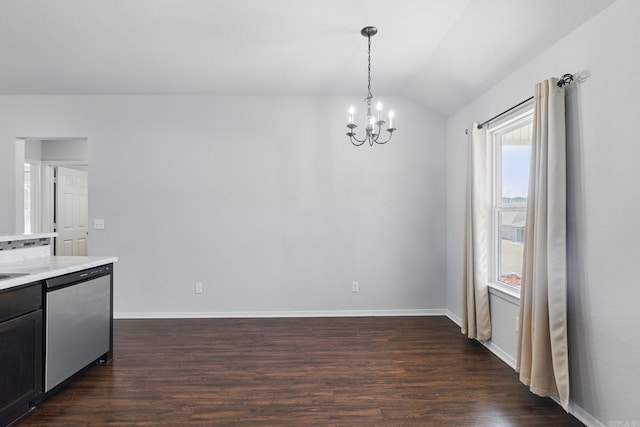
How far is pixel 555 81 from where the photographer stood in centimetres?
231

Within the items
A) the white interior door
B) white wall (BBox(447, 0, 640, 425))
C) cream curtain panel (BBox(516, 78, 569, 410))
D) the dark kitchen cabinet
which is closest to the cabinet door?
the dark kitchen cabinet

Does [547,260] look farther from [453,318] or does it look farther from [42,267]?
[42,267]

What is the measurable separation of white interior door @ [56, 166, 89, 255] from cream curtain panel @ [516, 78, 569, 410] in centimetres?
618

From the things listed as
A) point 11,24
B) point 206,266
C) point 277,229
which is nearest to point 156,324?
point 206,266

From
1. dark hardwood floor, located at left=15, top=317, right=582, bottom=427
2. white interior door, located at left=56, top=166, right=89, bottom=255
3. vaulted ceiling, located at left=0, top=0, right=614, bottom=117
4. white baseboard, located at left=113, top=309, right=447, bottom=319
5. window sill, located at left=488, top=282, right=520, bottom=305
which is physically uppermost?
vaulted ceiling, located at left=0, top=0, right=614, bottom=117

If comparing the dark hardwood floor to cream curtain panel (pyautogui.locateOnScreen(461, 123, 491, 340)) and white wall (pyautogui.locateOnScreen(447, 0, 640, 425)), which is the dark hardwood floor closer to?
cream curtain panel (pyautogui.locateOnScreen(461, 123, 491, 340))

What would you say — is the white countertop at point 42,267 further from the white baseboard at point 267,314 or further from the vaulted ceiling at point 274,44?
the vaulted ceiling at point 274,44

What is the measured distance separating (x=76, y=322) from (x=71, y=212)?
4320mm

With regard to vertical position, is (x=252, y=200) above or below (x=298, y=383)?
above

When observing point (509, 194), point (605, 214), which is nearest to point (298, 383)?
point (605, 214)

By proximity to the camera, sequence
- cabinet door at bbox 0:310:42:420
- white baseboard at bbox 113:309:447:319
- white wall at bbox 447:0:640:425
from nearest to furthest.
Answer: white wall at bbox 447:0:640:425
cabinet door at bbox 0:310:42:420
white baseboard at bbox 113:309:447:319

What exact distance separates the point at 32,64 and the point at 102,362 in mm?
3074

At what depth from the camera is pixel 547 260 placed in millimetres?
2318

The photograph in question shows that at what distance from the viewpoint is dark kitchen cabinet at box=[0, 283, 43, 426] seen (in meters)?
2.09
